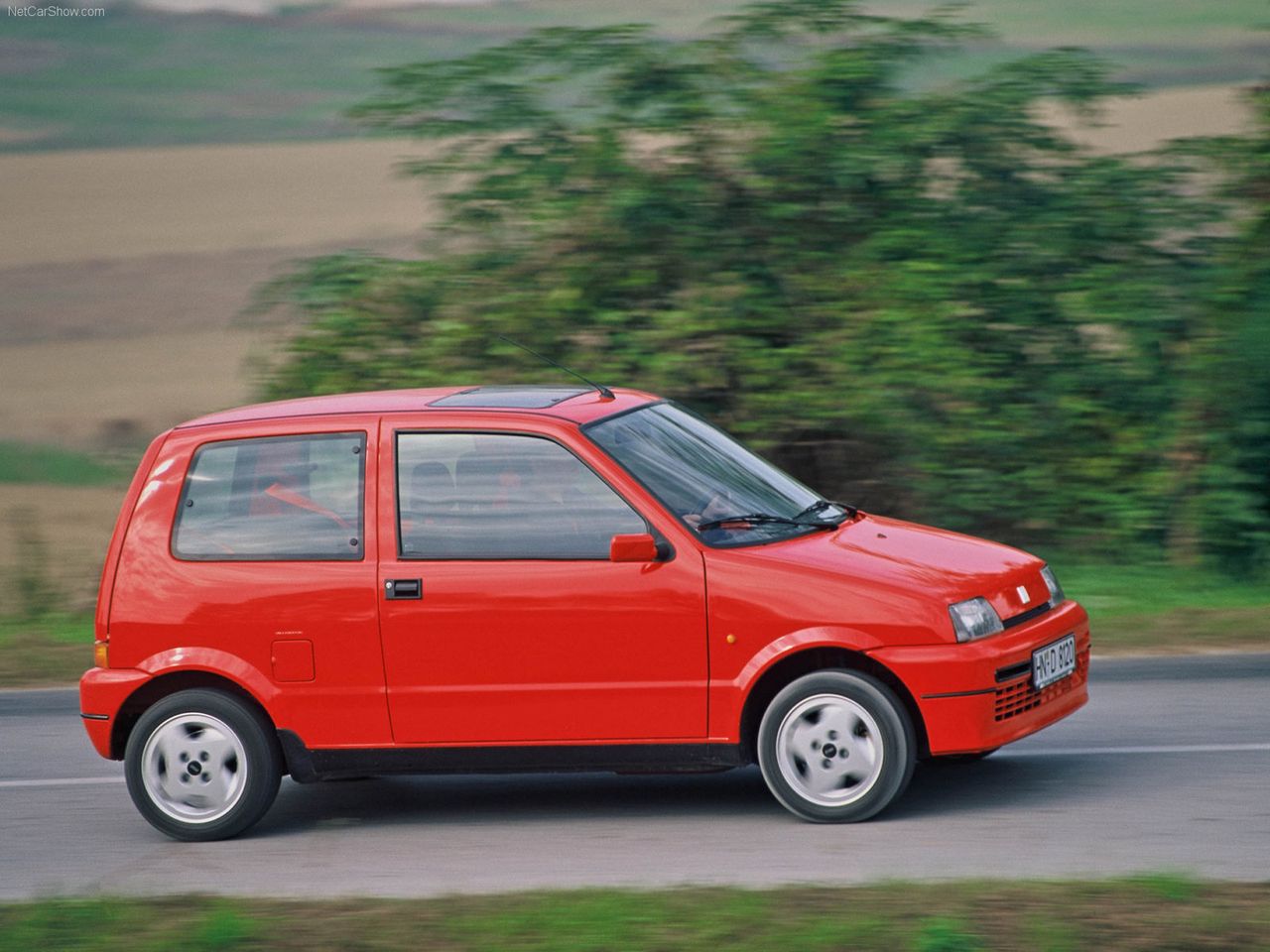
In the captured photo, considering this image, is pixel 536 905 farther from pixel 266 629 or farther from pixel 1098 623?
pixel 1098 623

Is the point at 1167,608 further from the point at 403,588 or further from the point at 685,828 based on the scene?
the point at 403,588

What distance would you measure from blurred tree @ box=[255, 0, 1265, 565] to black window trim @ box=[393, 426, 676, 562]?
5997mm

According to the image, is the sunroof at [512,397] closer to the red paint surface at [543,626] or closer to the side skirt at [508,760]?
the red paint surface at [543,626]

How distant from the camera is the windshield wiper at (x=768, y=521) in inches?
262

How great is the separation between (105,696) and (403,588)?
1302 mm

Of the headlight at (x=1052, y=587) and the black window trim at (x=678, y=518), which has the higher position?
the black window trim at (x=678, y=518)

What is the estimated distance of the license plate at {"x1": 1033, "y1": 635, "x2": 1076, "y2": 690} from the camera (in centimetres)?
664

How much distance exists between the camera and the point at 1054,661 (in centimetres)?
678

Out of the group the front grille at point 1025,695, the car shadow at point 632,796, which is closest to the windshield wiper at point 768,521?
the front grille at point 1025,695

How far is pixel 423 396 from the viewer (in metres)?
7.29

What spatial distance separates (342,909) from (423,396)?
2.34m

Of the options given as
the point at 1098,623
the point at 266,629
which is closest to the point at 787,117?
the point at 1098,623

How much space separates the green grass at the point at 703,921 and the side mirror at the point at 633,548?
51.0 inches
